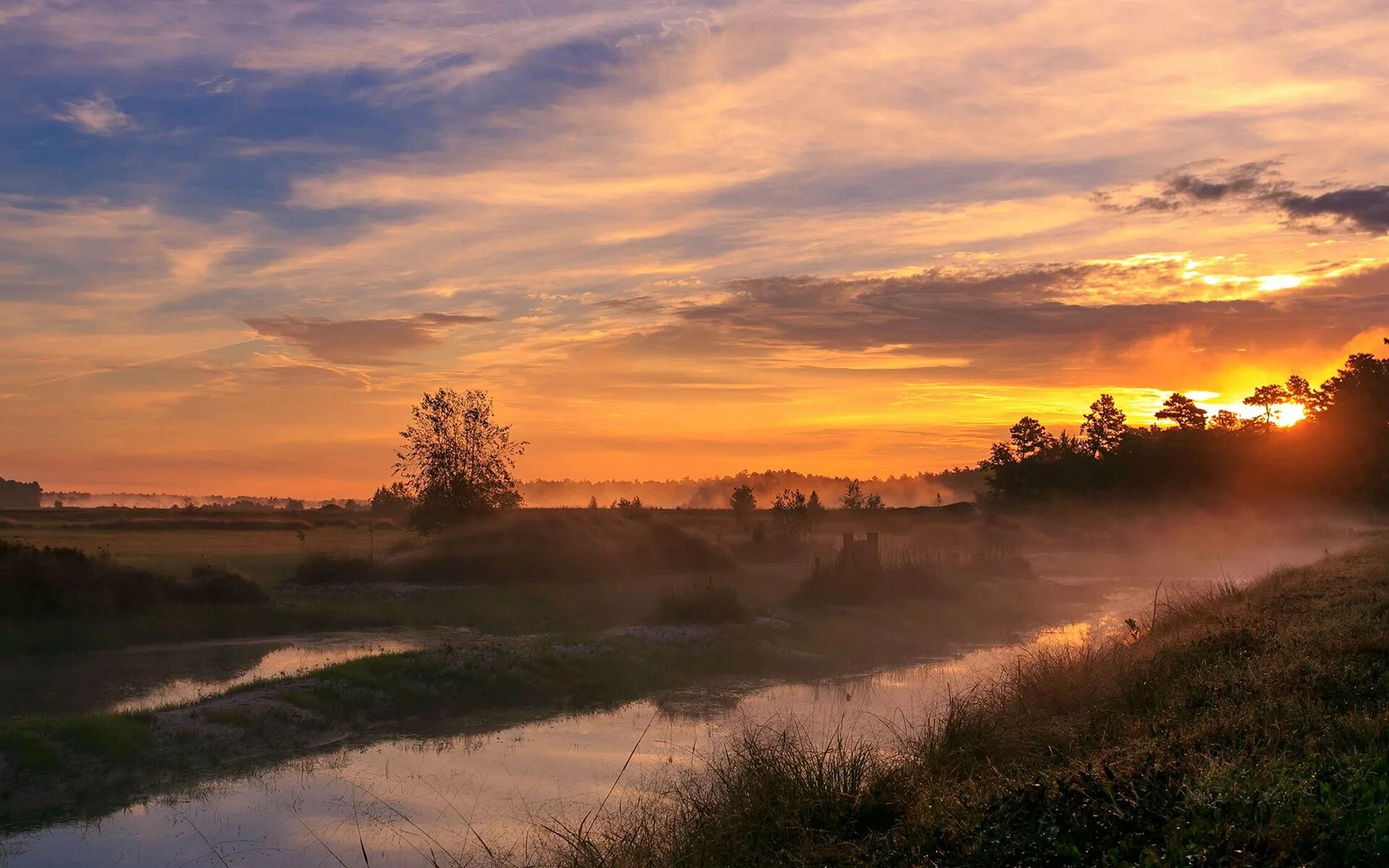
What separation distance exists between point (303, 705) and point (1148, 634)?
57.4ft

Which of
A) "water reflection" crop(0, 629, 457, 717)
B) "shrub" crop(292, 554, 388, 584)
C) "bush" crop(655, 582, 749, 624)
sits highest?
"shrub" crop(292, 554, 388, 584)

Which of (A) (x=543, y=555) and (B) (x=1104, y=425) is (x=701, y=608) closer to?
(A) (x=543, y=555)

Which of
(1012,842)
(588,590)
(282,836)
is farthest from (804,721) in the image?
(588,590)

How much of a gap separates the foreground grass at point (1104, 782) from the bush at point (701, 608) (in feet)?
45.3

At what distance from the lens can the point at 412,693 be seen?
21.0 meters

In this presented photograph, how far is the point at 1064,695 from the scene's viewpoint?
15.8m

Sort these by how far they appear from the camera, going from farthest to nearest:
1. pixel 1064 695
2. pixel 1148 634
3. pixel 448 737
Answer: pixel 1148 634 → pixel 448 737 → pixel 1064 695

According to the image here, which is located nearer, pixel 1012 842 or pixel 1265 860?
pixel 1265 860

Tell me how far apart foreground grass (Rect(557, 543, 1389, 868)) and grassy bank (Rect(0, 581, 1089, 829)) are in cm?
765

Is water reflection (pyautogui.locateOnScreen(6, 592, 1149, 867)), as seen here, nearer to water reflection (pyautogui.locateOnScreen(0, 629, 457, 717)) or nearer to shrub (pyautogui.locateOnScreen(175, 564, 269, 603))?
water reflection (pyautogui.locateOnScreen(0, 629, 457, 717))

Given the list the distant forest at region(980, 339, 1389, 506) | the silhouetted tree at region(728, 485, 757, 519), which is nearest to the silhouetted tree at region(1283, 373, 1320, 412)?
the distant forest at region(980, 339, 1389, 506)

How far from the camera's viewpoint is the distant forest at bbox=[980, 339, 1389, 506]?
6606 centimetres

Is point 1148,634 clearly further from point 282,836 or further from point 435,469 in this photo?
point 435,469

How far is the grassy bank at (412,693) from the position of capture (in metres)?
15.3
